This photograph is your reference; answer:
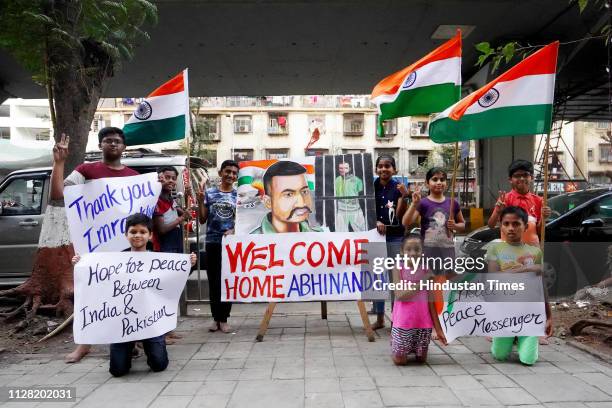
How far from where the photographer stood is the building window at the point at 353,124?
140ft

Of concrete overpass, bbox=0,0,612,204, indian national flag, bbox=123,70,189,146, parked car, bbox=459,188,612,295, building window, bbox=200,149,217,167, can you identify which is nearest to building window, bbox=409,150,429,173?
building window, bbox=200,149,217,167

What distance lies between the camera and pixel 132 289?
388 cm

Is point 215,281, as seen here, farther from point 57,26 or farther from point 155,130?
point 57,26

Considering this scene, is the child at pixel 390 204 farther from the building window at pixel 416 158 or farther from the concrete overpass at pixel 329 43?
the building window at pixel 416 158

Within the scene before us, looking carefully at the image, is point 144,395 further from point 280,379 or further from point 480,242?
point 480,242

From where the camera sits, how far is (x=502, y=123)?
4207mm

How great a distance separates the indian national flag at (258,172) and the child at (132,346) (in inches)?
49.5

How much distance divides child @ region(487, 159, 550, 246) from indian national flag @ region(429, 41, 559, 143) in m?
0.39

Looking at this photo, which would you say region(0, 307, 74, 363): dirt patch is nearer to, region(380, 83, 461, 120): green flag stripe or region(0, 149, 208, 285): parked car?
region(0, 149, 208, 285): parked car

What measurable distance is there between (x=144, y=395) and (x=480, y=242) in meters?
5.44

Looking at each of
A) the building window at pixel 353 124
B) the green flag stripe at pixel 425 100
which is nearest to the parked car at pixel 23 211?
the green flag stripe at pixel 425 100

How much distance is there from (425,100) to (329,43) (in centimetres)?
730

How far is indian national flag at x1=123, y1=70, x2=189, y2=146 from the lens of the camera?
4.82 m

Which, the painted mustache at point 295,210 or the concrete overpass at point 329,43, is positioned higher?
the concrete overpass at point 329,43
